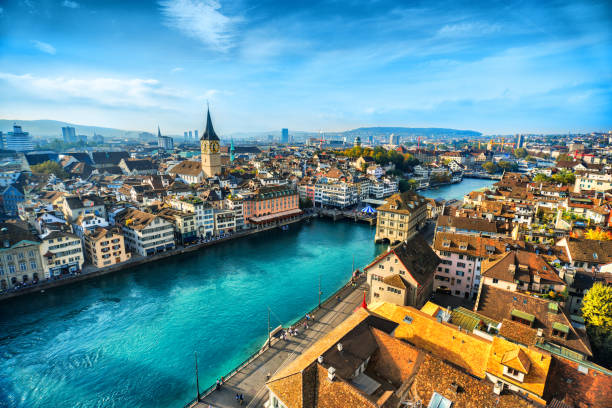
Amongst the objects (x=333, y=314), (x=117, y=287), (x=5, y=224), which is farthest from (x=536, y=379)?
(x=5, y=224)

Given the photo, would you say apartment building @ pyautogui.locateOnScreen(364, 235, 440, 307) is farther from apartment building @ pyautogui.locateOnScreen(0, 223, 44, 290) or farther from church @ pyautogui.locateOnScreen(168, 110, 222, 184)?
church @ pyautogui.locateOnScreen(168, 110, 222, 184)

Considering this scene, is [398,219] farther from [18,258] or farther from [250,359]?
[18,258]

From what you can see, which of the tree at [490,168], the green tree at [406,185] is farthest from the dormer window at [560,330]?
the tree at [490,168]

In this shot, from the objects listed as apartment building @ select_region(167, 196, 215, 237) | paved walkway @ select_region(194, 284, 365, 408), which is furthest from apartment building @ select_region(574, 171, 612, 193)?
apartment building @ select_region(167, 196, 215, 237)

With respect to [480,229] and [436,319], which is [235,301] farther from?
→ [480,229]

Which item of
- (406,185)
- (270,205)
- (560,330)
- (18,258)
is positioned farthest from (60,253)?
(406,185)
